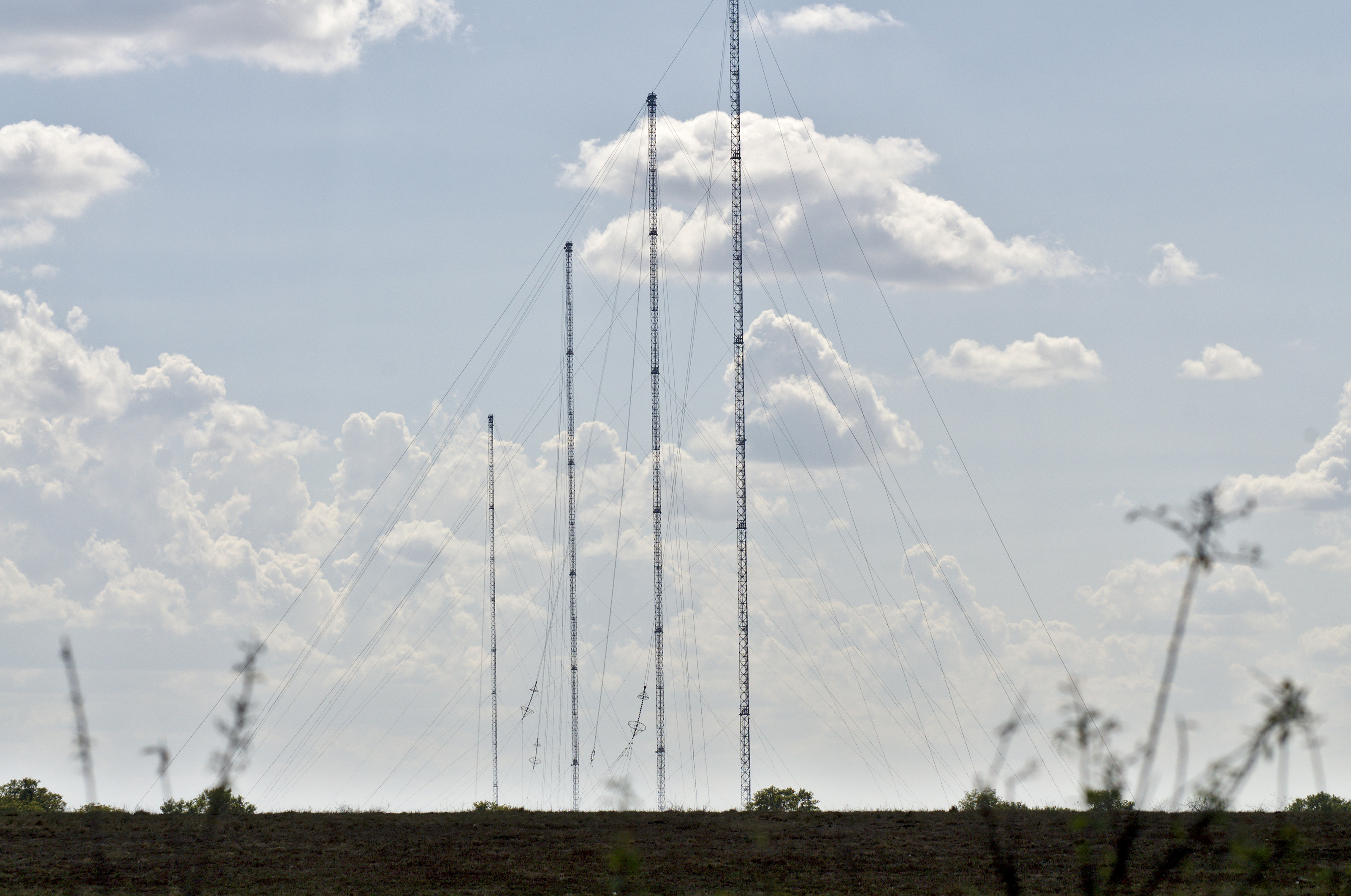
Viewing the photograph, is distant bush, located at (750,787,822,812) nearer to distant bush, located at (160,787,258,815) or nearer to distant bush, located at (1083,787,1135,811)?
distant bush, located at (160,787,258,815)

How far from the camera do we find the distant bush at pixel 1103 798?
4824 millimetres

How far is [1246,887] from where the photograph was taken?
18.0 ft

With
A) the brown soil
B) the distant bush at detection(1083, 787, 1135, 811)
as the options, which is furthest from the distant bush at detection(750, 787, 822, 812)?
the distant bush at detection(1083, 787, 1135, 811)

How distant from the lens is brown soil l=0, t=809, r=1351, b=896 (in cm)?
3419

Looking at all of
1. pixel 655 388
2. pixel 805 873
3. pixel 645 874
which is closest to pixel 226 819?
pixel 645 874

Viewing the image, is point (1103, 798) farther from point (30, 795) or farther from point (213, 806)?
point (30, 795)

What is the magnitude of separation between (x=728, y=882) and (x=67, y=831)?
23929 millimetres

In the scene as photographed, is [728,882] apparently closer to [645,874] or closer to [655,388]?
[645,874]

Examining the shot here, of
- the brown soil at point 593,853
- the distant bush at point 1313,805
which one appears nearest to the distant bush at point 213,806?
the brown soil at point 593,853

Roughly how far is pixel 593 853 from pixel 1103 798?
119 ft

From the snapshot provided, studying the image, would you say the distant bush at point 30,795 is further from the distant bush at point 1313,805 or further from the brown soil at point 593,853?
the distant bush at point 1313,805

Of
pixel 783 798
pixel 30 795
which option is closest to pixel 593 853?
pixel 783 798

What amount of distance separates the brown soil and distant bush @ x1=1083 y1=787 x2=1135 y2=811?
81.4ft

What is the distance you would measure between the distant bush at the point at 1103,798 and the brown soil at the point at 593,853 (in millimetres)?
24814
